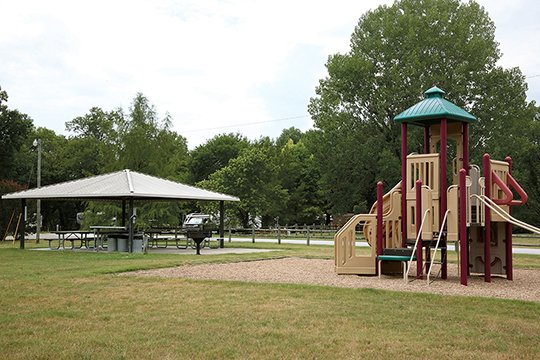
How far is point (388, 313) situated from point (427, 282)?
13.0 feet

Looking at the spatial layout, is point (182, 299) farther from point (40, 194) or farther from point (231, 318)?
point (40, 194)

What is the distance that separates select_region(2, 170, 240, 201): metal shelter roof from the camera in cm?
2326

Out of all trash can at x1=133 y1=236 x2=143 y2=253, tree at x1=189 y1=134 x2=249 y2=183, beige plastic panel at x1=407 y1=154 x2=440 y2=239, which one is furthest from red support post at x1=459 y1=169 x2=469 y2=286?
tree at x1=189 y1=134 x2=249 y2=183

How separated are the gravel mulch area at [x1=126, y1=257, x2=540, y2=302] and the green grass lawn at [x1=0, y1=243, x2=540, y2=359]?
1.13 metres

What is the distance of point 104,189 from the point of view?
23984 mm

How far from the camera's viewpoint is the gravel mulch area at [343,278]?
11.6 meters

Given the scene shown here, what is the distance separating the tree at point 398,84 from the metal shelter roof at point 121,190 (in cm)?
1565

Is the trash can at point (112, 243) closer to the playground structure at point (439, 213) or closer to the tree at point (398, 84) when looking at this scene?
the playground structure at point (439, 213)

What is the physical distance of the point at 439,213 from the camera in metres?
13.4

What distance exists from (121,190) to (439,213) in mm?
13519

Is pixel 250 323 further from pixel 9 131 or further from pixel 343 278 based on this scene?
pixel 9 131

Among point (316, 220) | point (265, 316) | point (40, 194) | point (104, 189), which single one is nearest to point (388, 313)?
point (265, 316)

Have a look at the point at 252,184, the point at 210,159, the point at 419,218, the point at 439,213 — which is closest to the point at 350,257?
the point at 419,218

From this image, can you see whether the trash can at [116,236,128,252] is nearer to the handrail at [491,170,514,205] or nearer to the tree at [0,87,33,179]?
the handrail at [491,170,514,205]
